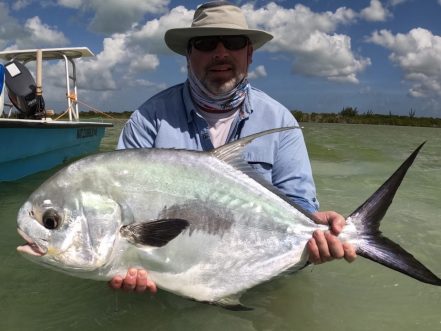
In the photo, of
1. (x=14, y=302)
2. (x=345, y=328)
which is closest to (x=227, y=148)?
(x=345, y=328)

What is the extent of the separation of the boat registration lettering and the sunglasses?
5912 mm

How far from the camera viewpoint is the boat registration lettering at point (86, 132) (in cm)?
853

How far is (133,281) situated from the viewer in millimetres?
2035

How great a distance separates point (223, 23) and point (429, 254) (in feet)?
8.02

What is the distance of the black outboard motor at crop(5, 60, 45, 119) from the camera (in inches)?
278

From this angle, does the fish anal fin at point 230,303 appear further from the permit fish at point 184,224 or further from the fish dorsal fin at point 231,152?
the fish dorsal fin at point 231,152

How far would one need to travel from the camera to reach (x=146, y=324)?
2.50 m

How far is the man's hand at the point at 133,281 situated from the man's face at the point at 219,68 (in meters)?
1.28

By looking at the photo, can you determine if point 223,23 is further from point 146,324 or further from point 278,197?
point 146,324

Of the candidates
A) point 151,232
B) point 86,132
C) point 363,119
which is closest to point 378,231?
point 151,232

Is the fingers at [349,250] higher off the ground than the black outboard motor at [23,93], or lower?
lower

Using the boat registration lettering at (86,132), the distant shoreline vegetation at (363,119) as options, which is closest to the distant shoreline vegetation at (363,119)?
the distant shoreline vegetation at (363,119)

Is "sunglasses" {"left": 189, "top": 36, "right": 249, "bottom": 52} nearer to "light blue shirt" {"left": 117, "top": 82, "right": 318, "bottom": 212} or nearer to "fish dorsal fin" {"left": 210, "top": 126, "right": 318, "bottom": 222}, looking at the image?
"light blue shirt" {"left": 117, "top": 82, "right": 318, "bottom": 212}

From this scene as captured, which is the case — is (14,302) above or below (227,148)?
below
